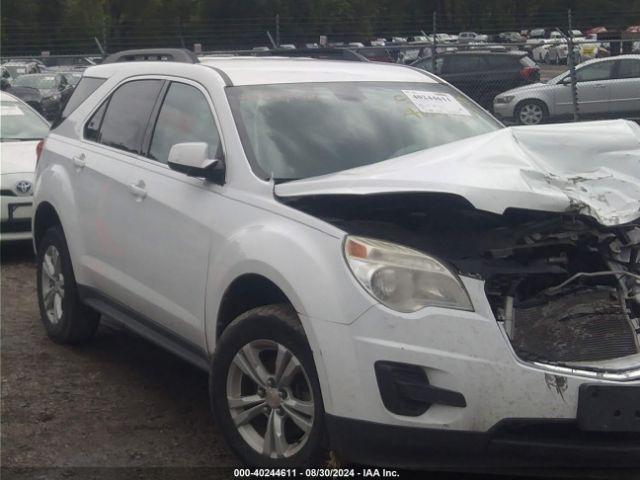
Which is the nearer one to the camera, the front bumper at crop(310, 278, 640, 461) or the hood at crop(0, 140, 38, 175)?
the front bumper at crop(310, 278, 640, 461)

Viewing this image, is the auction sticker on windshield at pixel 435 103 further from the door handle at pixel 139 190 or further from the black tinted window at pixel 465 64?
the black tinted window at pixel 465 64

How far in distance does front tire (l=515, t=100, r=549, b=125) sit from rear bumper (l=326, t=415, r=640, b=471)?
1632 cm

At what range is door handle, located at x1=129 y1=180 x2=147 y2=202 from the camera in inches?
207

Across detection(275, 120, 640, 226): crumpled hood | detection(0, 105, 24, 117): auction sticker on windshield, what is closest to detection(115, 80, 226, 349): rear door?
detection(275, 120, 640, 226): crumpled hood

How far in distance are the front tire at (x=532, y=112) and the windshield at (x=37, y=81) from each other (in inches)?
482

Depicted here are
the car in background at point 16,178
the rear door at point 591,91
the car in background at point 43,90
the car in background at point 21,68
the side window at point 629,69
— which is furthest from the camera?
the car in background at point 21,68

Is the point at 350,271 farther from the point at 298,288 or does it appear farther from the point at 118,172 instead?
the point at 118,172

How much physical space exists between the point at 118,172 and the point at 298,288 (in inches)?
79.5

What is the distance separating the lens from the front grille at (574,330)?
377 cm

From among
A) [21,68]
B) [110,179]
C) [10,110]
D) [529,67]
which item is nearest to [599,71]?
[529,67]

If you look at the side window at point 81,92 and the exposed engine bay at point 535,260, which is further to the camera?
the side window at point 81,92

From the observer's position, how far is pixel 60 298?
643 cm

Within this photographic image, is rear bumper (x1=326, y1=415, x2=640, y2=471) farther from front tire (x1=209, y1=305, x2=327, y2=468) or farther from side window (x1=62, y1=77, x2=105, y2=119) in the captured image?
side window (x1=62, y1=77, x2=105, y2=119)

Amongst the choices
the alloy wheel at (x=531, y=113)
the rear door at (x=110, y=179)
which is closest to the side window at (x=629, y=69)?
the alloy wheel at (x=531, y=113)
